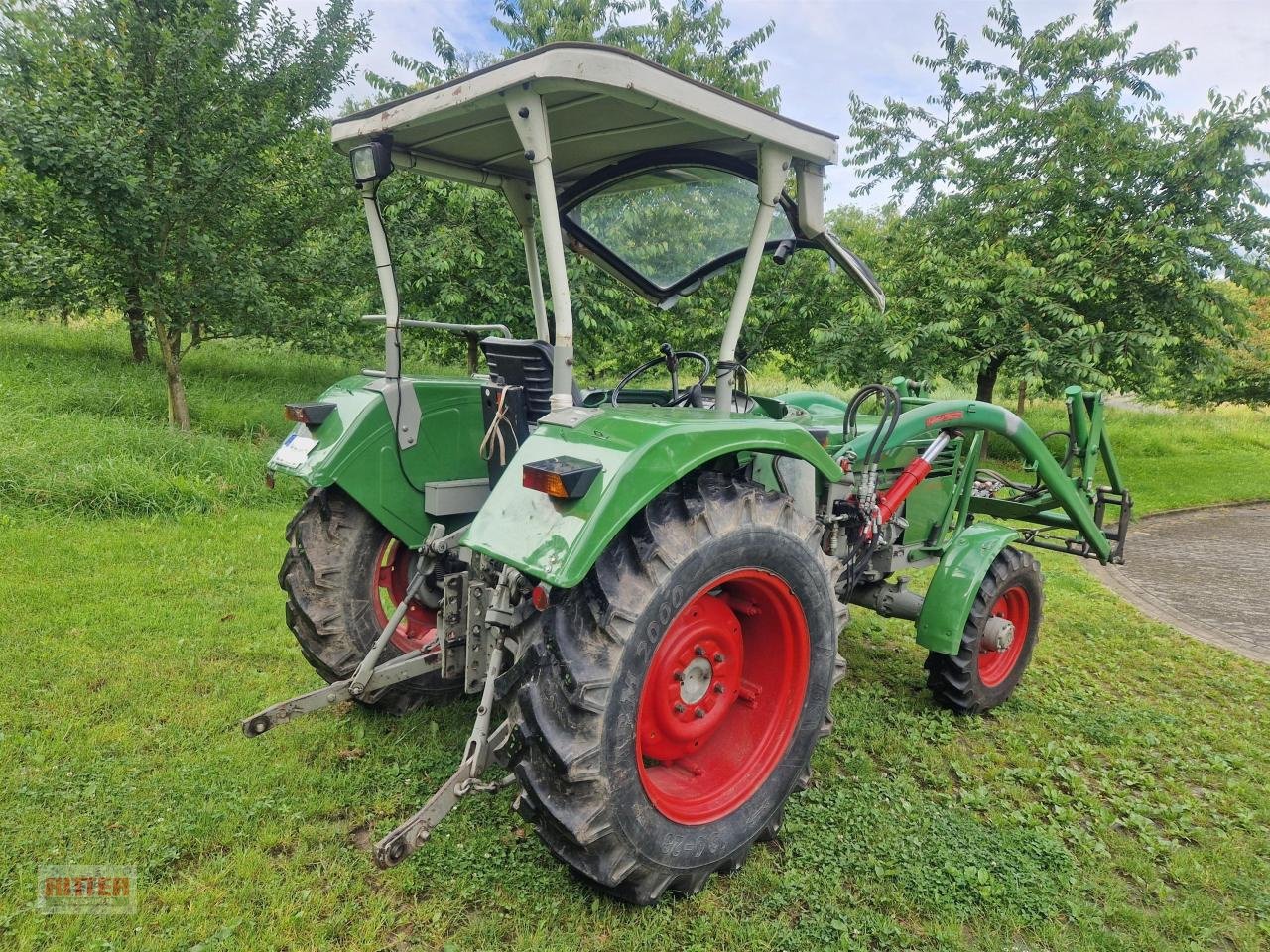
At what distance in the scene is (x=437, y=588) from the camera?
3.01m

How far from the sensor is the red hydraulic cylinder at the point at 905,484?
3.10 m

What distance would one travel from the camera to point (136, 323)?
26.7 ft

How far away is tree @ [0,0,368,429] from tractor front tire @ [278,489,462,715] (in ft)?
16.3

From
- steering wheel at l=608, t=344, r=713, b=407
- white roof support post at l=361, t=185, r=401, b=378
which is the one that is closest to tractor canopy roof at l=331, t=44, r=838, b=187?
white roof support post at l=361, t=185, r=401, b=378

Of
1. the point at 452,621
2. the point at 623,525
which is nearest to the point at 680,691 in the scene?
the point at 623,525

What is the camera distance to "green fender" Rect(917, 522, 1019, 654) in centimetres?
322

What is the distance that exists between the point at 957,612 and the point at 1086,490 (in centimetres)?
154

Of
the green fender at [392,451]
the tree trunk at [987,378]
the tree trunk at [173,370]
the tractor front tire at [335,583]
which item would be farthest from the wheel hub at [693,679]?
the tree trunk at [987,378]

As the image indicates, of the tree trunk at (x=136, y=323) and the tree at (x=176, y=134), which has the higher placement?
the tree at (x=176, y=134)

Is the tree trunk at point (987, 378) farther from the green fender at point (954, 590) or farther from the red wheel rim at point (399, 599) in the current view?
the red wheel rim at point (399, 599)

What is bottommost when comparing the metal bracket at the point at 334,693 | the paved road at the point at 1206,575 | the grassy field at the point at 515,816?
the paved road at the point at 1206,575

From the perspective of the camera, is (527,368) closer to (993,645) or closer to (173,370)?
(993,645)

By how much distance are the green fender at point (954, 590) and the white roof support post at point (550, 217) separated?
2.05 meters

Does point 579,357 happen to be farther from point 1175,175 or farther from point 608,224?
point 1175,175
